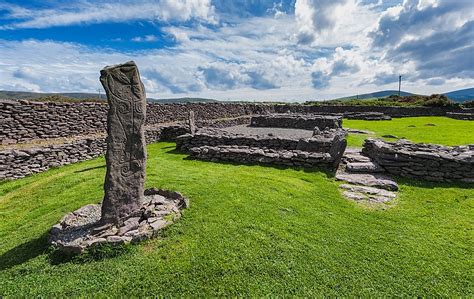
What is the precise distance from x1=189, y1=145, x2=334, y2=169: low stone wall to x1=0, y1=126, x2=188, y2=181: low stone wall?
5.62m

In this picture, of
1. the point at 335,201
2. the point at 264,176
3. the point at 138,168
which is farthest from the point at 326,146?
the point at 138,168

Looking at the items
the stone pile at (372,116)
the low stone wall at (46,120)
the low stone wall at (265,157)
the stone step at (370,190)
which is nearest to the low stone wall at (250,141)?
the low stone wall at (265,157)

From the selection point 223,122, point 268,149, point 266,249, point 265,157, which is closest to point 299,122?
point 223,122

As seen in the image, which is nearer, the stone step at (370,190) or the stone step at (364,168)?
the stone step at (370,190)

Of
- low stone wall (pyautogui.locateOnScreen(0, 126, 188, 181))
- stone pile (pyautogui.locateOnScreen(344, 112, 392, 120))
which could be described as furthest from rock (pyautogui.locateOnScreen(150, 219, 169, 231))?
stone pile (pyautogui.locateOnScreen(344, 112, 392, 120))

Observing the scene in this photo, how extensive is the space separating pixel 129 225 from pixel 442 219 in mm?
7127

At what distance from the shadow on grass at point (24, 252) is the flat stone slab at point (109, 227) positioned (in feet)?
0.74

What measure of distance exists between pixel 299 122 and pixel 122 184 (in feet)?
81.9

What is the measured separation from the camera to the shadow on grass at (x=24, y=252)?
16.3ft

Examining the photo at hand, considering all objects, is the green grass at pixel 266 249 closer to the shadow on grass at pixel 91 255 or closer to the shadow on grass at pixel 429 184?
the shadow on grass at pixel 91 255

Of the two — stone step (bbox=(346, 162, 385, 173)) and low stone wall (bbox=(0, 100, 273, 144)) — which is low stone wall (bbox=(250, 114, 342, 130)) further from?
low stone wall (bbox=(0, 100, 273, 144))

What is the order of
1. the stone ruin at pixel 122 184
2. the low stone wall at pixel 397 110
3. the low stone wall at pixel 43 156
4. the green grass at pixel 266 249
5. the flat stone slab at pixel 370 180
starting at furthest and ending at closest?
the low stone wall at pixel 397 110
the low stone wall at pixel 43 156
the flat stone slab at pixel 370 180
the stone ruin at pixel 122 184
the green grass at pixel 266 249

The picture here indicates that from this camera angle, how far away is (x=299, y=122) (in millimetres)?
28750

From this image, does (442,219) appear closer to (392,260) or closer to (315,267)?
(392,260)
